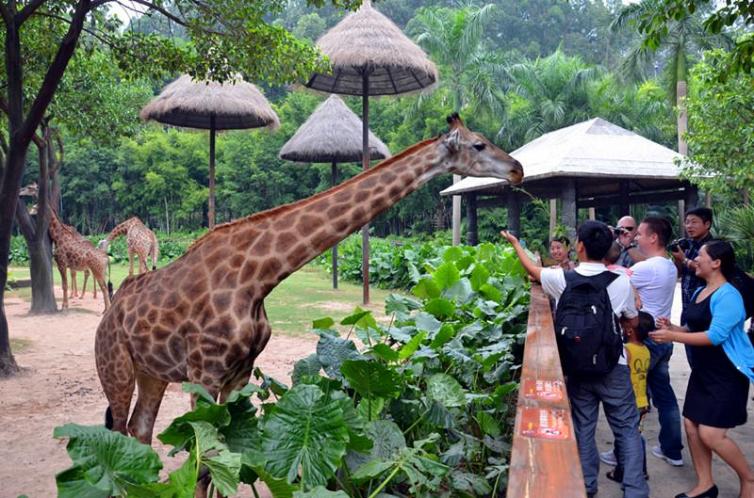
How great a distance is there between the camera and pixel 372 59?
11.1 m

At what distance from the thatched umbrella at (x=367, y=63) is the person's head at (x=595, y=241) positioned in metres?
7.27

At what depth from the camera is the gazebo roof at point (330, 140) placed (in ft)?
50.6

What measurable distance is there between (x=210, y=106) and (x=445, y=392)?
1011 cm

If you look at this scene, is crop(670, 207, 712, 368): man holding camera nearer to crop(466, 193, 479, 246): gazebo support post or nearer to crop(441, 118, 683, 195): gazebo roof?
crop(441, 118, 683, 195): gazebo roof

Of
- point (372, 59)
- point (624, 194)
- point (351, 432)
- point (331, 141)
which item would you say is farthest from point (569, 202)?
point (351, 432)

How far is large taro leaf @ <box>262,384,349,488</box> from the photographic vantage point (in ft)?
7.11

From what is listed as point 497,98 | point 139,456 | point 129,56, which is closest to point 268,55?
point 129,56

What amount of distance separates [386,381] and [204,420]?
2.84 ft

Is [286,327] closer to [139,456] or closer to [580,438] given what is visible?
[580,438]

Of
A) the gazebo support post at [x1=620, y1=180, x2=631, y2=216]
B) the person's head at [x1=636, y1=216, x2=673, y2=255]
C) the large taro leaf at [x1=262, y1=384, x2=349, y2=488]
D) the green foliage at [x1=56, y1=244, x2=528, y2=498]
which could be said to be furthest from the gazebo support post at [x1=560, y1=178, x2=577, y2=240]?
the large taro leaf at [x1=262, y1=384, x2=349, y2=488]

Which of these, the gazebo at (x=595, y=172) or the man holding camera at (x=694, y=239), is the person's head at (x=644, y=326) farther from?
the gazebo at (x=595, y=172)

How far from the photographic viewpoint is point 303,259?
325cm

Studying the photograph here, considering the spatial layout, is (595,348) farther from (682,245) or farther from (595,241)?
(682,245)

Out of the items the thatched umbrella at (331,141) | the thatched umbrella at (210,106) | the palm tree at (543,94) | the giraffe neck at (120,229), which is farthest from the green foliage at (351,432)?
the palm tree at (543,94)
